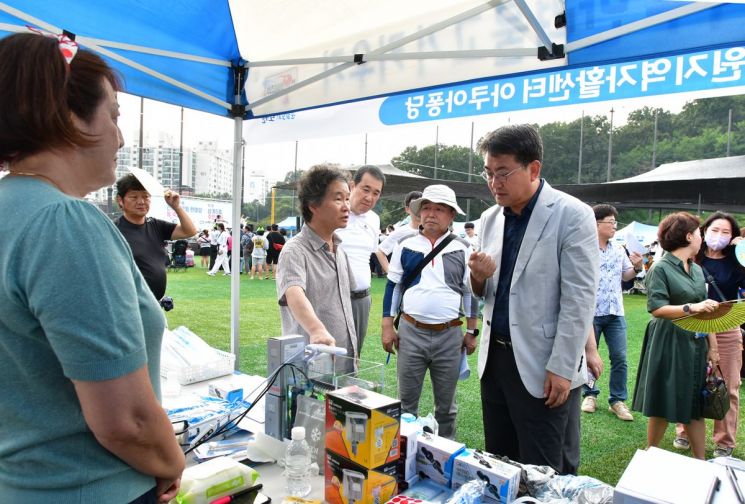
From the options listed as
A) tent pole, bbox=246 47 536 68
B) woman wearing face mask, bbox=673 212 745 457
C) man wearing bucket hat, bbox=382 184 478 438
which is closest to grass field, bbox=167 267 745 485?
woman wearing face mask, bbox=673 212 745 457

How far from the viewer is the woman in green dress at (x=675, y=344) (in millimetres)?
2811

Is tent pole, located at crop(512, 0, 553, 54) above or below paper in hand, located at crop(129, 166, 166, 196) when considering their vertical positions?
above

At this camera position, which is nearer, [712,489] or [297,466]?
[712,489]

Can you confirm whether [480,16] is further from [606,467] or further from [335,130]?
[606,467]

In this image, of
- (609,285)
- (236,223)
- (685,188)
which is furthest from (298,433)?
(685,188)

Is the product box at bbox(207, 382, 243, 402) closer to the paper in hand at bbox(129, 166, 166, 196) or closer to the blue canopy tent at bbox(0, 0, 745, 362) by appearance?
the paper in hand at bbox(129, 166, 166, 196)

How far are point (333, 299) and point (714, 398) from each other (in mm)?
2329

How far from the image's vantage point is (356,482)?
3.87 feet

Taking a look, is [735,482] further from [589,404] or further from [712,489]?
[589,404]

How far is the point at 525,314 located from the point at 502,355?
0.69 feet

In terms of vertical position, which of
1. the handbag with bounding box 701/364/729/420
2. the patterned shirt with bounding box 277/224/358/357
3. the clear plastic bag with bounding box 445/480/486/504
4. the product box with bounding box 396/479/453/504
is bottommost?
the handbag with bounding box 701/364/729/420

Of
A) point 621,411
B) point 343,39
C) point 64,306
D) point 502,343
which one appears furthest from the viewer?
point 621,411

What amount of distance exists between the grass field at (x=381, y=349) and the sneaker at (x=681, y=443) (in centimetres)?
5

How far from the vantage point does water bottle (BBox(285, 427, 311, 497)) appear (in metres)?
1.31
